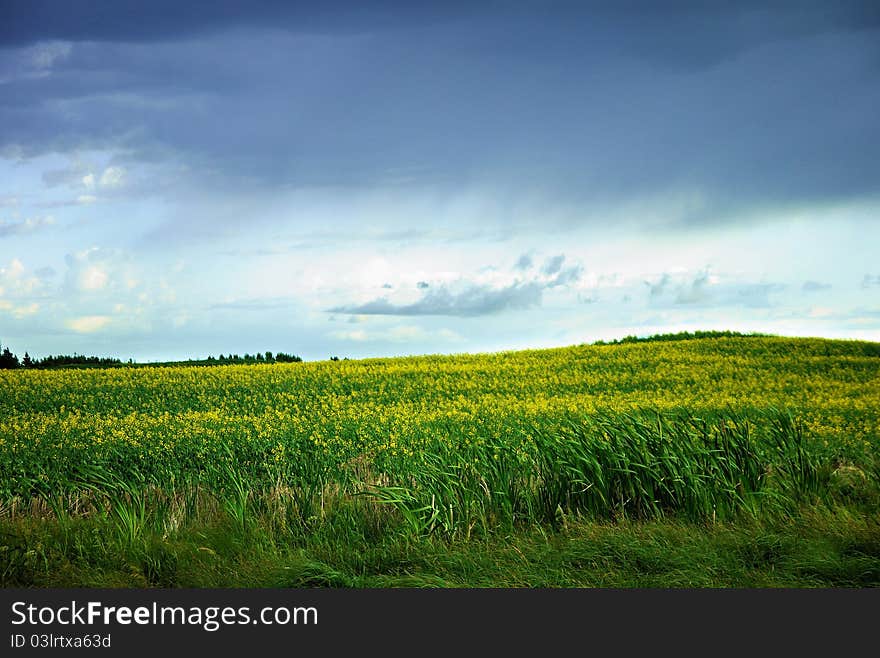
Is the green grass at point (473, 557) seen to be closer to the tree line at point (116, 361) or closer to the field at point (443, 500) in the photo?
the field at point (443, 500)

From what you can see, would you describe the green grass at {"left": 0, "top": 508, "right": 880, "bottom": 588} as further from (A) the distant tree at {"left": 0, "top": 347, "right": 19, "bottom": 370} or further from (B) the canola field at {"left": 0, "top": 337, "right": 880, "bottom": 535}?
(A) the distant tree at {"left": 0, "top": 347, "right": 19, "bottom": 370}

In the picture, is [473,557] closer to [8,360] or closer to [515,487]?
[515,487]

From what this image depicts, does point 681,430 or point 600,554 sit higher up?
point 681,430

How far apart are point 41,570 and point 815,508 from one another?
6.34m

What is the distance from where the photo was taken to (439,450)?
865cm

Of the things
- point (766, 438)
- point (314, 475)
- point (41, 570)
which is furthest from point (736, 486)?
Answer: point (41, 570)

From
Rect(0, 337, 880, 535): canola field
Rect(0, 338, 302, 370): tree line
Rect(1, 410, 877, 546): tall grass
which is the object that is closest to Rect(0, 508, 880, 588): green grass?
Rect(1, 410, 877, 546): tall grass

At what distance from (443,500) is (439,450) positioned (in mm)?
2317

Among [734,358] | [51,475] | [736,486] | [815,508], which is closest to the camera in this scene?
[815,508]

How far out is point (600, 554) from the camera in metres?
5.28

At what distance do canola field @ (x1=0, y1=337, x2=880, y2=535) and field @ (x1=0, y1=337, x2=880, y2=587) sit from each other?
0.03m

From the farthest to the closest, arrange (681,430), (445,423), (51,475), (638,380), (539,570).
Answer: (638,380) < (445,423) < (51,475) < (681,430) < (539,570)

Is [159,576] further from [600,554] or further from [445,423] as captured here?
[445,423]

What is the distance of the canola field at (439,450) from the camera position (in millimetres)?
6629
